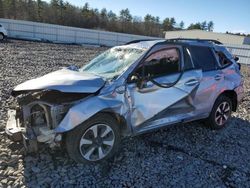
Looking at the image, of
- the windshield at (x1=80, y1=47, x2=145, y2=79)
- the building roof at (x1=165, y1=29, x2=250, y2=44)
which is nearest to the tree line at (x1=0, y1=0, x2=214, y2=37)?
the building roof at (x1=165, y1=29, x2=250, y2=44)

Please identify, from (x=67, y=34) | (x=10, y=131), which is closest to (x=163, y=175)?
(x=10, y=131)

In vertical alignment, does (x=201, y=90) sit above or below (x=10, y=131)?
above

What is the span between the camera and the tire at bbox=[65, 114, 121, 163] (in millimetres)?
3832

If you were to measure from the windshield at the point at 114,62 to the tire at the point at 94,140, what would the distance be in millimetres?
734

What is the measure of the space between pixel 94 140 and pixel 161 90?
4.39ft

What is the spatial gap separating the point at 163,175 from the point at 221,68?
8.80ft

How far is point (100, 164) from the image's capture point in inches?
163

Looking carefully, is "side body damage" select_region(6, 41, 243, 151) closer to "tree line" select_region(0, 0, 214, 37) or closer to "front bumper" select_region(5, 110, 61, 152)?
"front bumper" select_region(5, 110, 61, 152)

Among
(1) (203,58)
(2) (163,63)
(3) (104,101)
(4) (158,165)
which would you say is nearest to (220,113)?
(1) (203,58)

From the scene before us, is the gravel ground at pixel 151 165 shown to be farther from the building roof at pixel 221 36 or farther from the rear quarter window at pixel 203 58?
the building roof at pixel 221 36

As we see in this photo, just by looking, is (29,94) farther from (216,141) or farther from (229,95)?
(229,95)

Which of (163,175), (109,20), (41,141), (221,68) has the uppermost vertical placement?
(109,20)

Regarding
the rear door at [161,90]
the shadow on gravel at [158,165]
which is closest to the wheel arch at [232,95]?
the shadow on gravel at [158,165]

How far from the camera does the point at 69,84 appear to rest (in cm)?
390
